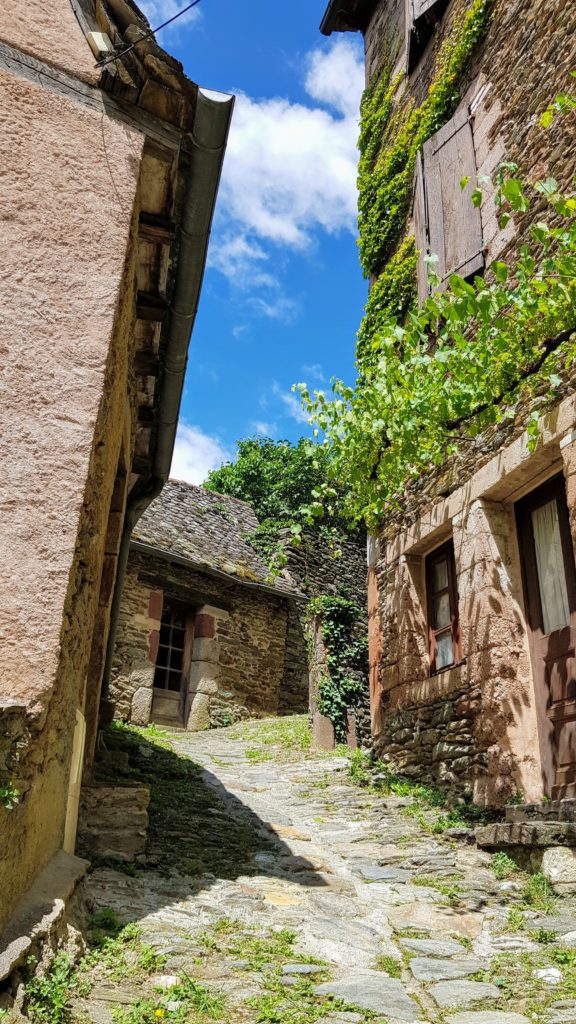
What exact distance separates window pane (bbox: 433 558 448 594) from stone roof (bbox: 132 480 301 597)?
208 inches

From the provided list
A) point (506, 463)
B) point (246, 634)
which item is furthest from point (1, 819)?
point (246, 634)

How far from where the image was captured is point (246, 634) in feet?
42.4

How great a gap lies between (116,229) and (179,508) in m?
10.8

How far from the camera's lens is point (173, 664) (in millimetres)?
12297

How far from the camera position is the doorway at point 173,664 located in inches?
468

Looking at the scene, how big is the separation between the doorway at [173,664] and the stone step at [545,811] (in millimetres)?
7410

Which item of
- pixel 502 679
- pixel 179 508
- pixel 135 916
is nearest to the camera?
pixel 135 916

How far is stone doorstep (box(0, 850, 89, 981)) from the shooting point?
2.40m

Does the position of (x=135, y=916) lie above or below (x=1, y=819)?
below

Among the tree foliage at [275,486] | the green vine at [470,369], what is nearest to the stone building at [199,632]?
the tree foliage at [275,486]

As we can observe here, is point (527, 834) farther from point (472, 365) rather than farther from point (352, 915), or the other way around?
point (472, 365)

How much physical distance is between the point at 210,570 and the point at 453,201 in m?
6.50

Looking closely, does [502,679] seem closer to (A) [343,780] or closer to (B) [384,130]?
(A) [343,780]

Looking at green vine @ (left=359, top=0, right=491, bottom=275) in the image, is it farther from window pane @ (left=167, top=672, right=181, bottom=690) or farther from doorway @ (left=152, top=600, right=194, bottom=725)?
window pane @ (left=167, top=672, right=181, bottom=690)
